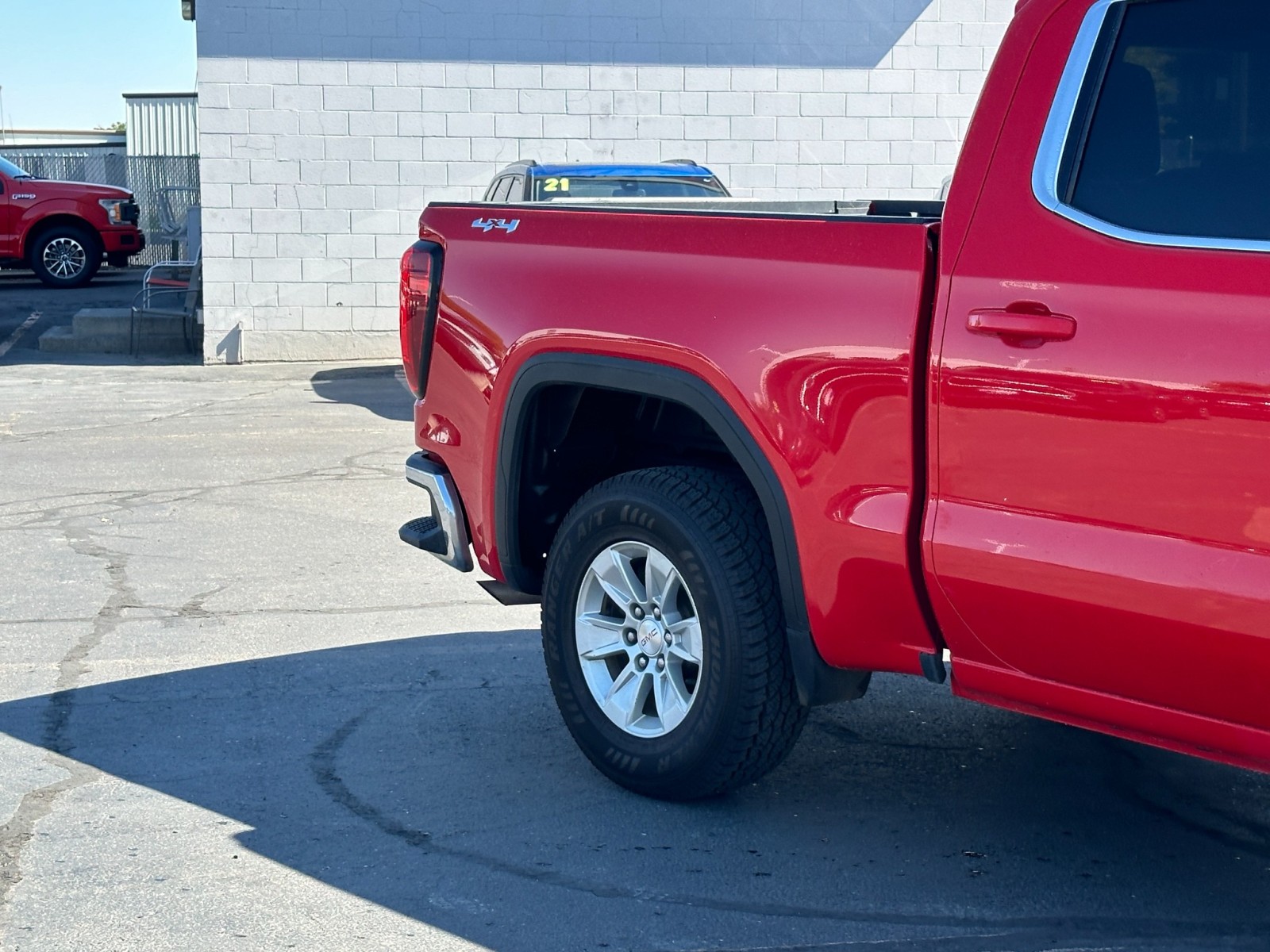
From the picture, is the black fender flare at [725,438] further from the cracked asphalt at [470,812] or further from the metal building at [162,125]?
the metal building at [162,125]

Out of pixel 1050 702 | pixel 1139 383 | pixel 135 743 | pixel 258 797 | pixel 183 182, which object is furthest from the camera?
pixel 183 182

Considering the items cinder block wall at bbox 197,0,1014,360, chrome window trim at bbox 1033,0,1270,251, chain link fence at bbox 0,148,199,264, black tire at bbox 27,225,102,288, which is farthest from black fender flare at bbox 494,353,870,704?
black tire at bbox 27,225,102,288

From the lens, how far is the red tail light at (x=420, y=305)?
4.89m

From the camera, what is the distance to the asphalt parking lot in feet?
55.2

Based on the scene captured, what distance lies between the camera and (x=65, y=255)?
907 inches

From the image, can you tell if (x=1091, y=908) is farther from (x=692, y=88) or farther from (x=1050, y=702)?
(x=692, y=88)

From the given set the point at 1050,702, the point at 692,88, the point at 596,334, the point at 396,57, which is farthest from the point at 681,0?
the point at 1050,702

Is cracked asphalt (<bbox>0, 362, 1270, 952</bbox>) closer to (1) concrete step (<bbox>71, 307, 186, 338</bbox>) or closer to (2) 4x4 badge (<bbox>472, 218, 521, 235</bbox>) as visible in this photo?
(2) 4x4 badge (<bbox>472, 218, 521, 235</bbox>)

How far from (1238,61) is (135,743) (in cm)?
356

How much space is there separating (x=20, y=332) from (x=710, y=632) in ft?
52.3

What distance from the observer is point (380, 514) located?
8430 mm

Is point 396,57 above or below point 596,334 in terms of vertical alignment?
above

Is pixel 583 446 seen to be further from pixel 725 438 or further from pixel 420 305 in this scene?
pixel 725 438

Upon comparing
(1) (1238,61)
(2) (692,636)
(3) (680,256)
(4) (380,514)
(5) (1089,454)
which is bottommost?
(4) (380,514)
